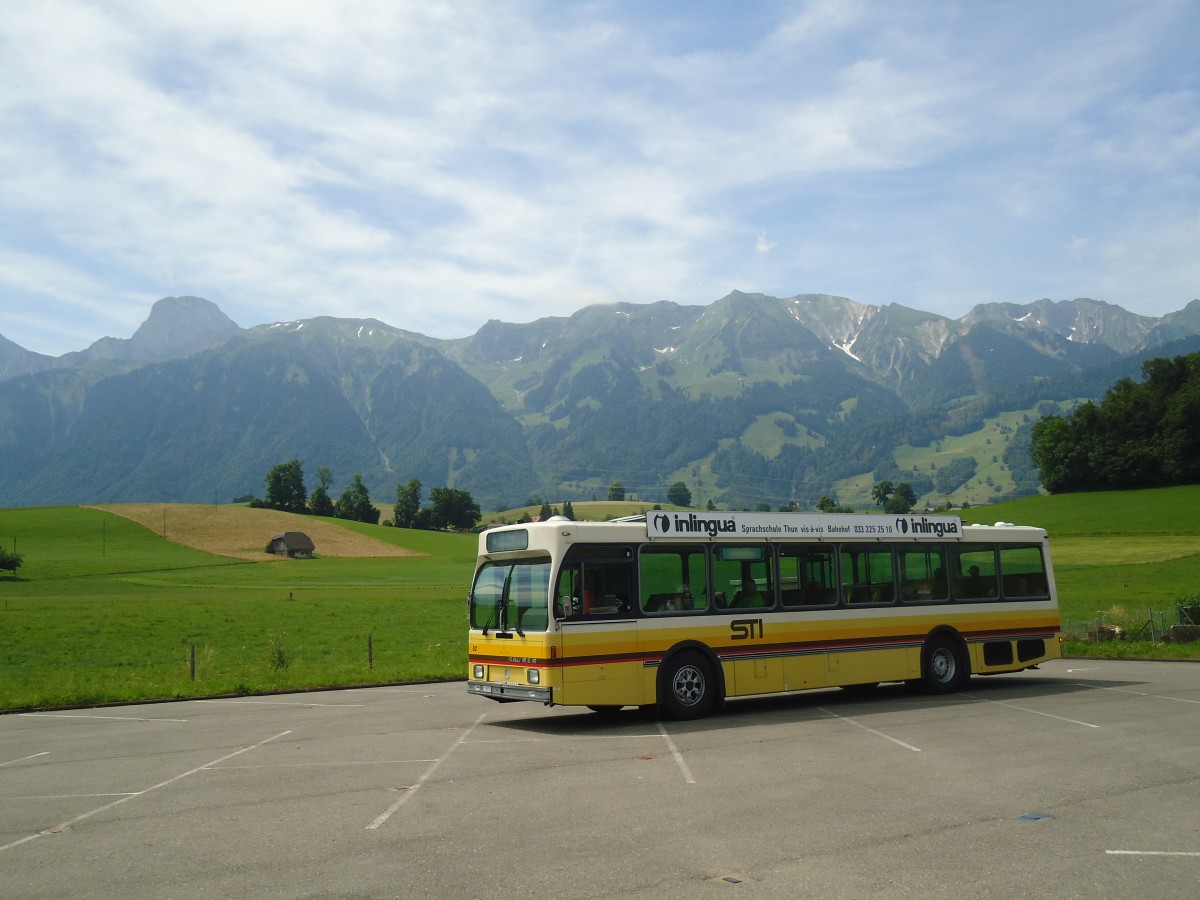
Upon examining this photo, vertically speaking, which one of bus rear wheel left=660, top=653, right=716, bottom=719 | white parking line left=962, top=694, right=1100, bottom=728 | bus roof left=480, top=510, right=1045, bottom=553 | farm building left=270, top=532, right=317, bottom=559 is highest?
farm building left=270, top=532, right=317, bottom=559

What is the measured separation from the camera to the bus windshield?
15.2 metres

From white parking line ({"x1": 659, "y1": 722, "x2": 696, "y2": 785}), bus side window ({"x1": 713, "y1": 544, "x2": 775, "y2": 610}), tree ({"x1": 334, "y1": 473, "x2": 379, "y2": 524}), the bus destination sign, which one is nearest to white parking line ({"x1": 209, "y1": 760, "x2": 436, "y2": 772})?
white parking line ({"x1": 659, "y1": 722, "x2": 696, "y2": 785})

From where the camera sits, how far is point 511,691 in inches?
606

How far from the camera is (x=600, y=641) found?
15.1m

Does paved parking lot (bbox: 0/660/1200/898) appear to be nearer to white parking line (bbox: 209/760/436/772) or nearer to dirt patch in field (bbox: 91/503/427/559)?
white parking line (bbox: 209/760/436/772)

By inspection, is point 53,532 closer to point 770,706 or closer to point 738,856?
point 770,706

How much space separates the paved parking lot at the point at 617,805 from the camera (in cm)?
720

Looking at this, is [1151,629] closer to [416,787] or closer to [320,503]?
[416,787]

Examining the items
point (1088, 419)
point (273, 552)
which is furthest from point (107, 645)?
point (1088, 419)

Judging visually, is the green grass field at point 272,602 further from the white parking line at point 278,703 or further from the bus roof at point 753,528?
the bus roof at point 753,528

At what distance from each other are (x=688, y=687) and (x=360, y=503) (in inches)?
6527

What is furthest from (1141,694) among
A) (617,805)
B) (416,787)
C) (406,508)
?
(406,508)

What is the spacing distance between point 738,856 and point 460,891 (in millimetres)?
2187

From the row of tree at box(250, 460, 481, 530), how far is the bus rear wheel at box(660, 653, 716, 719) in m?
159
